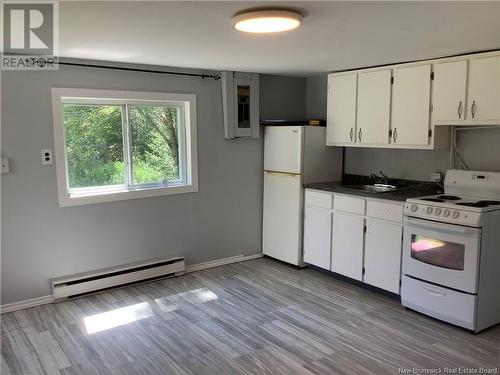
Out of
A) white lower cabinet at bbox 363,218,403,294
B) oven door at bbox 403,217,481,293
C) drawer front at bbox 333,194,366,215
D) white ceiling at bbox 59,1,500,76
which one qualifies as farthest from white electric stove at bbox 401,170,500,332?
white ceiling at bbox 59,1,500,76

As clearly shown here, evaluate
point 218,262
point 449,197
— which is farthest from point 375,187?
point 218,262

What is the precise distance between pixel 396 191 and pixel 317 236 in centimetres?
92

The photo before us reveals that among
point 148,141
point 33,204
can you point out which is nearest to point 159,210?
point 148,141

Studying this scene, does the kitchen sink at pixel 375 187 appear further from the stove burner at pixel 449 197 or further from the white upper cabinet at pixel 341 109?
the stove burner at pixel 449 197

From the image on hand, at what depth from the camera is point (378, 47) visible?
3178mm

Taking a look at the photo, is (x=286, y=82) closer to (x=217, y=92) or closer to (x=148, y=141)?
(x=217, y=92)

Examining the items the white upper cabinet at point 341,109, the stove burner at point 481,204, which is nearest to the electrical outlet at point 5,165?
Result: the white upper cabinet at point 341,109

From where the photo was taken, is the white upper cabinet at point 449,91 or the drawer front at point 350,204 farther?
the drawer front at point 350,204

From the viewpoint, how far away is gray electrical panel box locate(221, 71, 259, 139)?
4527mm

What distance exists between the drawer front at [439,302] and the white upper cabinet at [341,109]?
160cm

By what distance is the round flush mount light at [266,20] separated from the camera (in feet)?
7.19

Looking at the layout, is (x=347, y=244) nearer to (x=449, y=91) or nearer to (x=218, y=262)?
(x=218, y=262)

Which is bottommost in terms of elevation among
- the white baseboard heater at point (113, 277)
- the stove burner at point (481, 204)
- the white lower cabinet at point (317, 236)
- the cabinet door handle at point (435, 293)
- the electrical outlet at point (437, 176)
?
the white baseboard heater at point (113, 277)

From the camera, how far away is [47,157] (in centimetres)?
362
